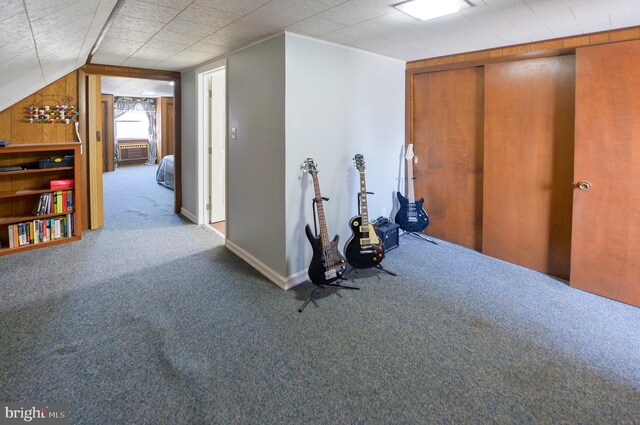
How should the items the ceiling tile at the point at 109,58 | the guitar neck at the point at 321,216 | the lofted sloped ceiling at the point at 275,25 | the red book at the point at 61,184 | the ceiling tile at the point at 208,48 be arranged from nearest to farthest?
the lofted sloped ceiling at the point at 275,25
the guitar neck at the point at 321,216
the ceiling tile at the point at 208,48
the ceiling tile at the point at 109,58
the red book at the point at 61,184

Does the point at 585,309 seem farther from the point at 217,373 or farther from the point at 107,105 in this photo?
the point at 107,105

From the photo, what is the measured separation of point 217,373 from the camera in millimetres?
1913

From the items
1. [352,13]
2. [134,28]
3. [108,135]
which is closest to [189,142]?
[134,28]

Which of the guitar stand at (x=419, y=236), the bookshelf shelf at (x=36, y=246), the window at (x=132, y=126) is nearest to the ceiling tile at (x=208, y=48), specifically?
the bookshelf shelf at (x=36, y=246)

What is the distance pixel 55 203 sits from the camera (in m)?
3.98

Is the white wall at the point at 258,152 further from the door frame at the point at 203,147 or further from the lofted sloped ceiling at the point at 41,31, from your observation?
the lofted sloped ceiling at the point at 41,31

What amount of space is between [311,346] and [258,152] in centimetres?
186

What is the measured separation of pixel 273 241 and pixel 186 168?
8.80ft

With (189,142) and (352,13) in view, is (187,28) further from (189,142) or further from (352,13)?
(189,142)

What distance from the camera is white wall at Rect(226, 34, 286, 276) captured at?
2.98 metres

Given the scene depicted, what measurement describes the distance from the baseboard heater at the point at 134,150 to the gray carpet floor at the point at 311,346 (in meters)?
8.46

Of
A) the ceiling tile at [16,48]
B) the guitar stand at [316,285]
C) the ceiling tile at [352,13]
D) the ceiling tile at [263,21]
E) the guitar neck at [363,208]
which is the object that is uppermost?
the ceiling tile at [263,21]

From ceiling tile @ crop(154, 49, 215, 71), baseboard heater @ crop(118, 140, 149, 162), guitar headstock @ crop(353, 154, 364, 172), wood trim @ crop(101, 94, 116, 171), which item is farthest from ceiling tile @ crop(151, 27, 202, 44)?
baseboard heater @ crop(118, 140, 149, 162)

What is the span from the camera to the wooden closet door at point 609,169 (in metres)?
2.65
